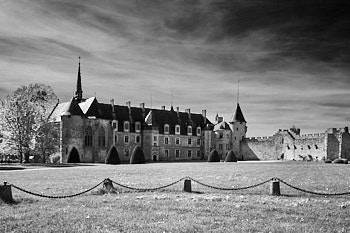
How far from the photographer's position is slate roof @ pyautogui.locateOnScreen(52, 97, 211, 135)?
170 ft

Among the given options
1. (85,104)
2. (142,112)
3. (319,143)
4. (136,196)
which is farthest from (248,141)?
(136,196)

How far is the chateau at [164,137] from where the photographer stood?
49.9 metres

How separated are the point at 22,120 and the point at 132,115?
861 inches

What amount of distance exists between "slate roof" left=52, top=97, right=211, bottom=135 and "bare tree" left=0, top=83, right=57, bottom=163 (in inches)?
252

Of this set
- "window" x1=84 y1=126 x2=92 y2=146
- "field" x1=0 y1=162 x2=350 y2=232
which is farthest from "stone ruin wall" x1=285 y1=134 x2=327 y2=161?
"field" x1=0 y1=162 x2=350 y2=232

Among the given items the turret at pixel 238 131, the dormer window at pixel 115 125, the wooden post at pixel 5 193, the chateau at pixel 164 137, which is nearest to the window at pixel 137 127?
the chateau at pixel 164 137

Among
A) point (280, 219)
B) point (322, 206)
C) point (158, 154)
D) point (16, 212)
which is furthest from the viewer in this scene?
point (158, 154)

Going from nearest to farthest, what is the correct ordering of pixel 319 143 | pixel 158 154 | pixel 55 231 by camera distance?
1. pixel 55 231
2. pixel 319 143
3. pixel 158 154

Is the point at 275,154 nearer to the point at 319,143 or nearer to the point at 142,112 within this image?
the point at 319,143

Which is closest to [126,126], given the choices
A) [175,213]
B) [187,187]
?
[187,187]

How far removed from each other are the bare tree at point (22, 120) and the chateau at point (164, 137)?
551 centimetres

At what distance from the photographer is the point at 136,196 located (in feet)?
39.7

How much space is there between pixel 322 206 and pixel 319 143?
151 ft

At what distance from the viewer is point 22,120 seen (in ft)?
134
